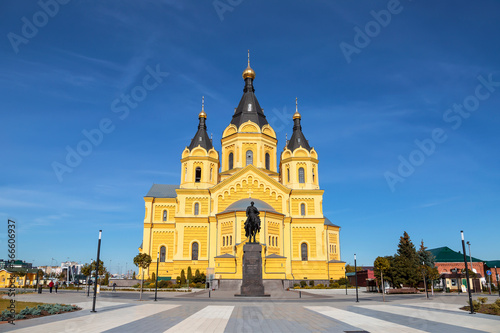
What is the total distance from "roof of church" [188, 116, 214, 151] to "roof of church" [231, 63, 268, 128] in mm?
4670

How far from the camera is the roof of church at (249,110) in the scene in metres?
54.7

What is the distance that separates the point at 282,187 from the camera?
4984 cm

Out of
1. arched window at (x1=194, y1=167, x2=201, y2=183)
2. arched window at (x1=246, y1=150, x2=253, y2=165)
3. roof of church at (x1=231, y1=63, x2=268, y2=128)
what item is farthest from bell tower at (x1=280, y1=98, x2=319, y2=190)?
arched window at (x1=194, y1=167, x2=201, y2=183)

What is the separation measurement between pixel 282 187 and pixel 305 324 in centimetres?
3721

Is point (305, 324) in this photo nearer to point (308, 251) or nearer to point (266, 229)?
point (266, 229)

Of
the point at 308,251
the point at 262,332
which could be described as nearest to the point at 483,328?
the point at 262,332

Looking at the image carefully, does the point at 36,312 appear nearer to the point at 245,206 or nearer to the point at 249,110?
the point at 245,206

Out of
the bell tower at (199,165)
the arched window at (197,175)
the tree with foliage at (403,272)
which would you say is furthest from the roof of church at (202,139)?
the tree with foliage at (403,272)

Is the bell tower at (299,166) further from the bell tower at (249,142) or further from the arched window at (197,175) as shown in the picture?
the arched window at (197,175)

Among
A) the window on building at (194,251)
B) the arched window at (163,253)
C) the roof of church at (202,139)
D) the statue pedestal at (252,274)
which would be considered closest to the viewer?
the statue pedestal at (252,274)

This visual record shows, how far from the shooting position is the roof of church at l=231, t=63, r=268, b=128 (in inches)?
2152

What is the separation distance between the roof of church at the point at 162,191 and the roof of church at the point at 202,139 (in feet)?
24.7

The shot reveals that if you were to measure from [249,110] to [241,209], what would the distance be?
17757 millimetres

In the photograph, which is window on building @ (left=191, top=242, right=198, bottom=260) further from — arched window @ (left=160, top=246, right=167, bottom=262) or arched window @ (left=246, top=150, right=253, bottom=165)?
arched window @ (left=246, top=150, right=253, bottom=165)
